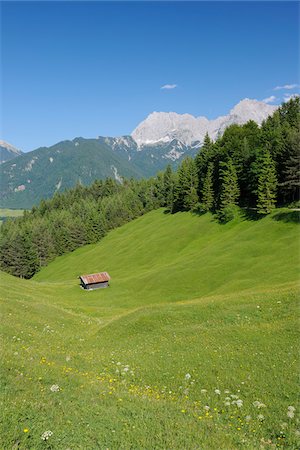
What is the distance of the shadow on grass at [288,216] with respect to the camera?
68.6 metres

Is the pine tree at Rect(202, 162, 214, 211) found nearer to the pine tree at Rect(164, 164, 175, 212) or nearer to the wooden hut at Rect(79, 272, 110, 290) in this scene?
the pine tree at Rect(164, 164, 175, 212)

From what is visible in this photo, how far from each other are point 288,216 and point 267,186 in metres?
12.1

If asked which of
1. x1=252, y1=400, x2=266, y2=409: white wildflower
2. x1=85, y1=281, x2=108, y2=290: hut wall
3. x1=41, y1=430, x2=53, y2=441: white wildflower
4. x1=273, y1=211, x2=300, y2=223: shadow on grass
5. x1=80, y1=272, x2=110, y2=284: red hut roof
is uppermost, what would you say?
x1=41, y1=430, x2=53, y2=441: white wildflower

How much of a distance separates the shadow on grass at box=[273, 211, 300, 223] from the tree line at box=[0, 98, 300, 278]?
5.29 metres

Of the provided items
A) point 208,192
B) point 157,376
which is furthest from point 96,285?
point 157,376

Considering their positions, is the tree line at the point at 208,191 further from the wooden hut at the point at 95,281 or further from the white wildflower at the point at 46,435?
the white wildflower at the point at 46,435

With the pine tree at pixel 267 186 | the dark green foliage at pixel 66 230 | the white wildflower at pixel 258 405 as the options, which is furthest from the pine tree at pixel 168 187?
the white wildflower at pixel 258 405

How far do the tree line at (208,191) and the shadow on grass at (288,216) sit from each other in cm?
529

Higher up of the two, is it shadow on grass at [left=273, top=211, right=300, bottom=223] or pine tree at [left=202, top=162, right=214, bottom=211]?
pine tree at [left=202, top=162, right=214, bottom=211]

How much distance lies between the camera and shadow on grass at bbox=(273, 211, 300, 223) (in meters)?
68.6

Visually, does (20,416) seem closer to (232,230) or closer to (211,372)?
(211,372)

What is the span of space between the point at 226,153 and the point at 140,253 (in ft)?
137

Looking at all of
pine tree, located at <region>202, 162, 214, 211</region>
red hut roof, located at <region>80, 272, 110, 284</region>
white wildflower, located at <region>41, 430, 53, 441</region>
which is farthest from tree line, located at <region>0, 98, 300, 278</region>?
white wildflower, located at <region>41, 430, 53, 441</region>

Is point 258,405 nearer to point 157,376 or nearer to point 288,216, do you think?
point 157,376
